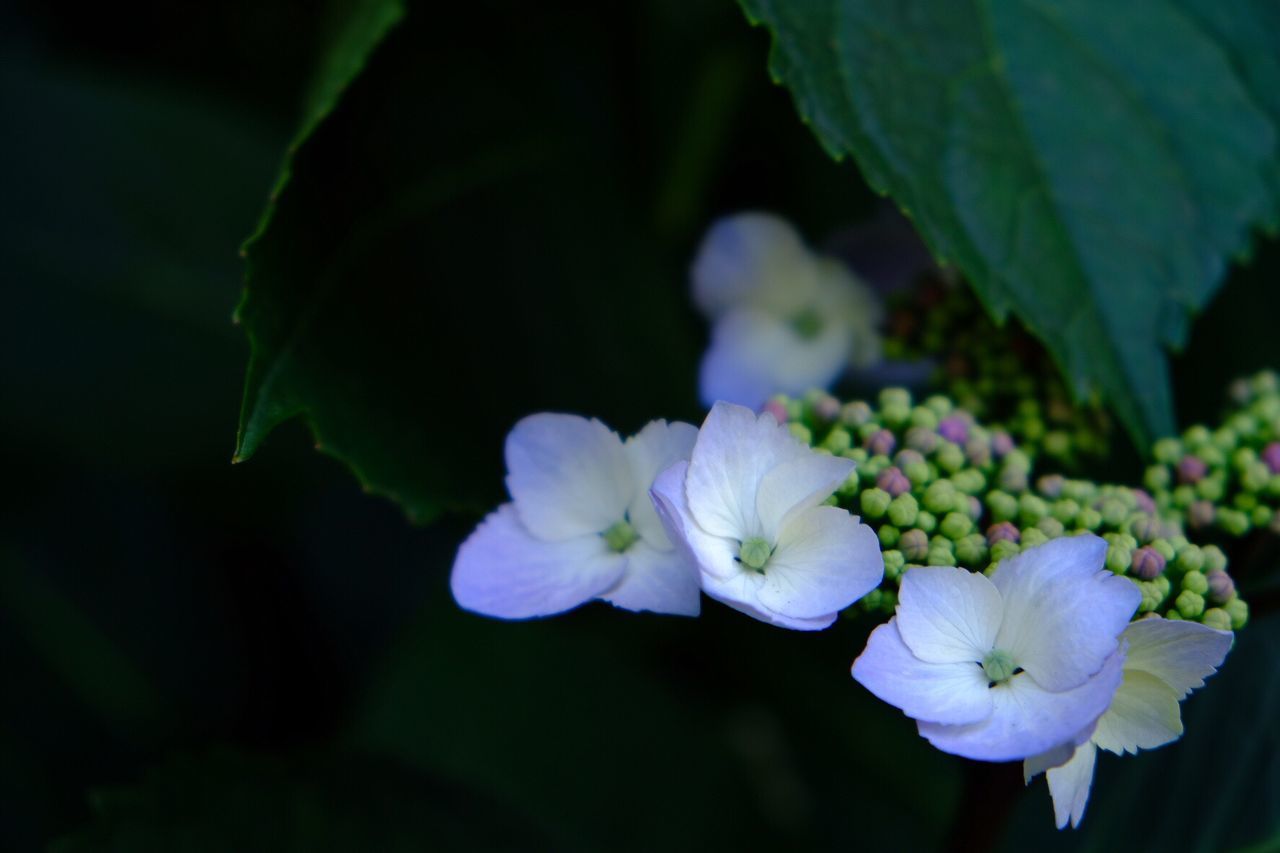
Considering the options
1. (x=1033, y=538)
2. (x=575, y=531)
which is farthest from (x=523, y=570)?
(x=1033, y=538)

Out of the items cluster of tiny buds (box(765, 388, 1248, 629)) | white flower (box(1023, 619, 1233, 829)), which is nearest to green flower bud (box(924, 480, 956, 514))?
cluster of tiny buds (box(765, 388, 1248, 629))

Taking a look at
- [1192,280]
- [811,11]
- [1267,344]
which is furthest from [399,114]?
[1267,344]

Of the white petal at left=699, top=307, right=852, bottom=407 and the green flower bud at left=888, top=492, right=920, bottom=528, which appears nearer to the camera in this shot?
the green flower bud at left=888, top=492, right=920, bottom=528

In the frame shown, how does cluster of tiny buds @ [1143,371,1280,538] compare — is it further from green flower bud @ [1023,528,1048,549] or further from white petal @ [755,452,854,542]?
white petal @ [755,452,854,542]

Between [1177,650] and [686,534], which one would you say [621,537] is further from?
[1177,650]

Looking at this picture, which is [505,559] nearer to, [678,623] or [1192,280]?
[1192,280]
